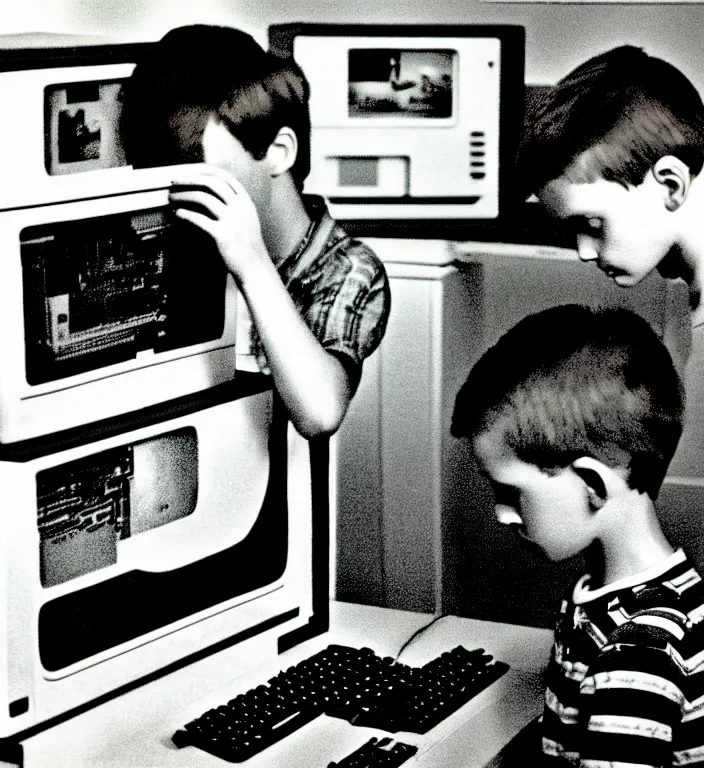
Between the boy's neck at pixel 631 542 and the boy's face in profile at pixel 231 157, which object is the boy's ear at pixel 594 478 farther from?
the boy's face in profile at pixel 231 157

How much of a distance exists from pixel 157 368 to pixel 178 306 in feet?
0.21

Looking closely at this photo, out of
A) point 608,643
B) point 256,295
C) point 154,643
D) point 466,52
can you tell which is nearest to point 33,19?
point 466,52

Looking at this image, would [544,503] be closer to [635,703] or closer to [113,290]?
[635,703]

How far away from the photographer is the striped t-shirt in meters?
1.04

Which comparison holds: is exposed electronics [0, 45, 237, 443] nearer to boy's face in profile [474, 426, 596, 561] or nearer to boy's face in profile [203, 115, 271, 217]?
boy's face in profile [203, 115, 271, 217]

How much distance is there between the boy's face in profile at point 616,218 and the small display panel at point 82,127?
1.47 feet

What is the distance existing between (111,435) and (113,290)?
13cm

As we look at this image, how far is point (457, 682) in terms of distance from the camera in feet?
4.19

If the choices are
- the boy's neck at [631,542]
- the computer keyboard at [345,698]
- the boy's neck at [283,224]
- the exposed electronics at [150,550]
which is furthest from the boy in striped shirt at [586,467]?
the boy's neck at [283,224]

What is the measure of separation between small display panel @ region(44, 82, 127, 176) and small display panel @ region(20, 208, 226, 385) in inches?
4.7

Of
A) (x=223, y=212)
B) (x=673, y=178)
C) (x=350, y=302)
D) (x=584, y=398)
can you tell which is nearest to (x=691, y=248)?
(x=673, y=178)

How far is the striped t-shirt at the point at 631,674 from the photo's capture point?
1.04 metres

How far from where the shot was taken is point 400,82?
165cm

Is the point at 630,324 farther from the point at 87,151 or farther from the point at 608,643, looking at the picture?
the point at 87,151
